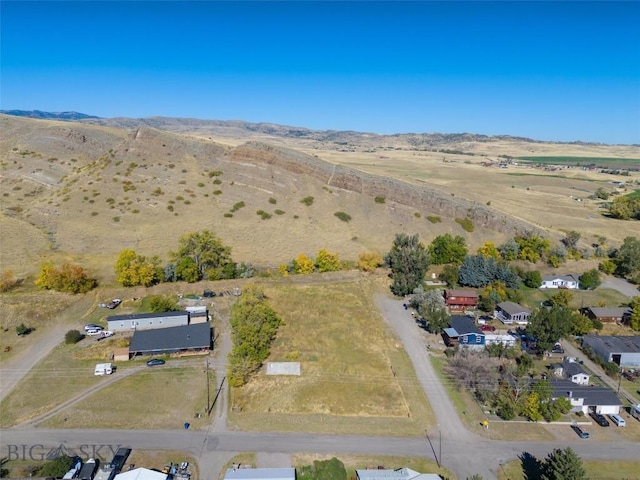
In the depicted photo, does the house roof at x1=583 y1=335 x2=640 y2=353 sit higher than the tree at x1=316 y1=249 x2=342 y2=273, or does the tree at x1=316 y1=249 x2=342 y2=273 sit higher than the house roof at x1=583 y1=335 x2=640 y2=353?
the tree at x1=316 y1=249 x2=342 y2=273

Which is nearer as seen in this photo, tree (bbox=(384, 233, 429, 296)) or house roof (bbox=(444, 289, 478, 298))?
house roof (bbox=(444, 289, 478, 298))

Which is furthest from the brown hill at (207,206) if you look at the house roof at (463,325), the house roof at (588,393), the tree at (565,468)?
the tree at (565,468)

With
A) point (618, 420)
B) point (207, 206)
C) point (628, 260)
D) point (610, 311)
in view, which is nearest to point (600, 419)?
point (618, 420)

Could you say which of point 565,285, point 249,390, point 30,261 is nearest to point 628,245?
point 565,285

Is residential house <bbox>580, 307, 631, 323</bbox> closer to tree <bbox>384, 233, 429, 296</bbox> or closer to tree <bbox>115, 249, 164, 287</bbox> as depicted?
tree <bbox>384, 233, 429, 296</bbox>

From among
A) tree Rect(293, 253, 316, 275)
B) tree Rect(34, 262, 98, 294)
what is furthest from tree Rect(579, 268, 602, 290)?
tree Rect(34, 262, 98, 294)

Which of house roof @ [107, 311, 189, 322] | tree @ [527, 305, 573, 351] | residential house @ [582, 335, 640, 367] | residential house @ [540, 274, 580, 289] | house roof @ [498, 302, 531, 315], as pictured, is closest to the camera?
residential house @ [582, 335, 640, 367]

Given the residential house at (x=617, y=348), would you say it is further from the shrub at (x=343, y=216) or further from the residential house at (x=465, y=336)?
the shrub at (x=343, y=216)
